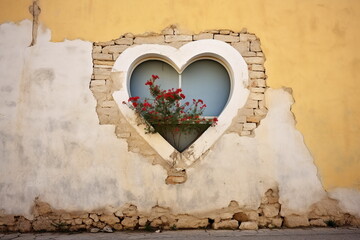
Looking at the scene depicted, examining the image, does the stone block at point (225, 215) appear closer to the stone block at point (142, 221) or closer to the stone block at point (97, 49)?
the stone block at point (142, 221)

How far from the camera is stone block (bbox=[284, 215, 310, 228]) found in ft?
12.7

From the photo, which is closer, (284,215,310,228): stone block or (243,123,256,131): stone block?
(284,215,310,228): stone block

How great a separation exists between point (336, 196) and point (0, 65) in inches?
195

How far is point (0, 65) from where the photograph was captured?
13.1ft

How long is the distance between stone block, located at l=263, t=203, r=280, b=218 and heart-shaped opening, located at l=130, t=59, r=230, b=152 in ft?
4.71

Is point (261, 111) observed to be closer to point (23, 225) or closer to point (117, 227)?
point (117, 227)

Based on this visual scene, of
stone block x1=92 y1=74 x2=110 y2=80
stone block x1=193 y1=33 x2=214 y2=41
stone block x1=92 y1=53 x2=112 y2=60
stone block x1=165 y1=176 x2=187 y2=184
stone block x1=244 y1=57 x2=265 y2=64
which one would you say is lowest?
stone block x1=165 y1=176 x2=187 y2=184

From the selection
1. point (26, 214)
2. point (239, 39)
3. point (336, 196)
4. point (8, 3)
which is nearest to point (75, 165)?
point (26, 214)

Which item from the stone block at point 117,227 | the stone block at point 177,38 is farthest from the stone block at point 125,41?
the stone block at point 117,227

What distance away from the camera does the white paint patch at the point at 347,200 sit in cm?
395

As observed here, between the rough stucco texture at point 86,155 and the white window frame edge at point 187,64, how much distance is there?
0.59 ft

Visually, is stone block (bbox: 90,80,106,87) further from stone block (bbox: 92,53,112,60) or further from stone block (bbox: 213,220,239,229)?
stone block (bbox: 213,220,239,229)

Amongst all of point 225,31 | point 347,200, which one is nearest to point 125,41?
point 225,31

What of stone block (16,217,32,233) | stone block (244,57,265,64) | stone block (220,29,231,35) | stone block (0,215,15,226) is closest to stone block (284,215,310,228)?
stone block (244,57,265,64)
